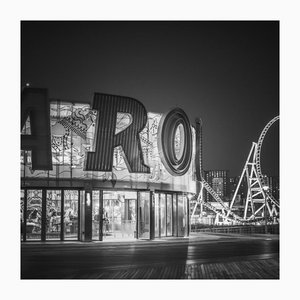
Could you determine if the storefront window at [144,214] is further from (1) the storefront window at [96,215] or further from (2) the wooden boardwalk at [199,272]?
(2) the wooden boardwalk at [199,272]

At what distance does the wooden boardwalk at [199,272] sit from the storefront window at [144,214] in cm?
1303

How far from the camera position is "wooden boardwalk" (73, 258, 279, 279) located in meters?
14.9

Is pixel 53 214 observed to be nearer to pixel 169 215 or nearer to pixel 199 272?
pixel 169 215

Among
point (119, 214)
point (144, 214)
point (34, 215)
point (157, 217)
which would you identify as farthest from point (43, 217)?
point (157, 217)

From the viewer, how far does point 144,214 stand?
101 ft

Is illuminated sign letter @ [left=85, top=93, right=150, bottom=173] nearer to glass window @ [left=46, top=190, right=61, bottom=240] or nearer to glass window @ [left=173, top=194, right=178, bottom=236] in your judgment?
glass window @ [left=46, top=190, right=61, bottom=240]

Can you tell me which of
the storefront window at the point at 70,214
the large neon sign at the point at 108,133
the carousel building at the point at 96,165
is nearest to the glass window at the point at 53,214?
the carousel building at the point at 96,165

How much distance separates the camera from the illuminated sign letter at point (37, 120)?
83.8ft

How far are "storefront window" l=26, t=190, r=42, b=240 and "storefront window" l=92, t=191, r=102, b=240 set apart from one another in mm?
3109

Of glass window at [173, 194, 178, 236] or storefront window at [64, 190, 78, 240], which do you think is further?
glass window at [173, 194, 178, 236]

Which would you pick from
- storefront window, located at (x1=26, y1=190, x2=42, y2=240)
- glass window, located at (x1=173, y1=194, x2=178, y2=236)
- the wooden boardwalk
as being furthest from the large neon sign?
the wooden boardwalk

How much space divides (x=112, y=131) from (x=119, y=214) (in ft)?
20.6
